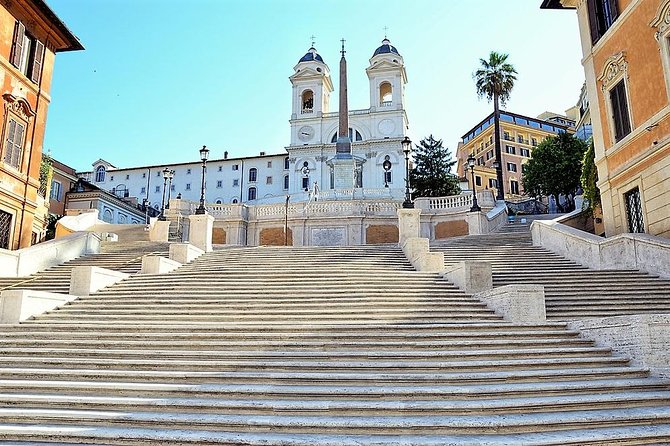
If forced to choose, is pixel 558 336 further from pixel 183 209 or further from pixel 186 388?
pixel 183 209

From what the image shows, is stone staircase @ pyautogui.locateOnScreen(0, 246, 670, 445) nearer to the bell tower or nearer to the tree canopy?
the tree canopy

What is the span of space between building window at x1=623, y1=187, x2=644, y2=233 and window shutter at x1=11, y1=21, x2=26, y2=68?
24.1 metres

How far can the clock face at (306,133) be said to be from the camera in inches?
2785

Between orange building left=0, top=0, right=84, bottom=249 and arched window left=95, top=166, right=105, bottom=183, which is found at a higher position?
arched window left=95, top=166, right=105, bottom=183

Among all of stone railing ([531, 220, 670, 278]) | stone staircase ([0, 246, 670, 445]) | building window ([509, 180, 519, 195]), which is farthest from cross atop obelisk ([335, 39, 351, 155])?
building window ([509, 180, 519, 195])

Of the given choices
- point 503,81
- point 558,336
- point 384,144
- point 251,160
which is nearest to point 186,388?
point 558,336

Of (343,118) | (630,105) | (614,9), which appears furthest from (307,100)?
(630,105)

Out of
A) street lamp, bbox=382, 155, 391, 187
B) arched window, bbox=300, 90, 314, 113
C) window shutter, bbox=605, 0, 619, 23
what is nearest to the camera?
window shutter, bbox=605, 0, 619, 23

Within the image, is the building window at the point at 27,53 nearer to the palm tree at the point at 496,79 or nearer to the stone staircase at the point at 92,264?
the stone staircase at the point at 92,264

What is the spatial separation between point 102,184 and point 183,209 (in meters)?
63.1

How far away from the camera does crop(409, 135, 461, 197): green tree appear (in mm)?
48250

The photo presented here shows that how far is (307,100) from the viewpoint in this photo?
243 feet

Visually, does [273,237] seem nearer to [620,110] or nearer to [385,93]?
[620,110]

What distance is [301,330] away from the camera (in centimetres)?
895
